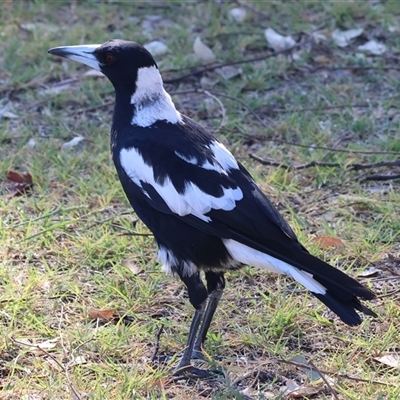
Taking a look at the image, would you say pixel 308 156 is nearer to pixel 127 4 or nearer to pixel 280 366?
pixel 280 366

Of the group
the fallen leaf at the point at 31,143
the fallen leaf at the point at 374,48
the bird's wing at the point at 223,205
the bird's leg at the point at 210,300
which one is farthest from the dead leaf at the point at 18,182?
the fallen leaf at the point at 374,48

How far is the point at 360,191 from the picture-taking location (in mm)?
A: 3559

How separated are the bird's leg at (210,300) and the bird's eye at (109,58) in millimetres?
795

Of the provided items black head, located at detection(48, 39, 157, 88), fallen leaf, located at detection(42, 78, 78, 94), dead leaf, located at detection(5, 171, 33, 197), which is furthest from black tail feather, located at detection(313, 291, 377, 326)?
fallen leaf, located at detection(42, 78, 78, 94)

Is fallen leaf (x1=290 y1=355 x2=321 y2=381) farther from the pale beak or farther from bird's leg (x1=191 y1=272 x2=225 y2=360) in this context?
the pale beak

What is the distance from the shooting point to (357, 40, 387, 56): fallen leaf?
4869 mm

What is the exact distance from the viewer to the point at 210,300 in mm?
2701

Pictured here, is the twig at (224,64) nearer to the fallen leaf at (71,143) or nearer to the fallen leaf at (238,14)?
the fallen leaf at (238,14)

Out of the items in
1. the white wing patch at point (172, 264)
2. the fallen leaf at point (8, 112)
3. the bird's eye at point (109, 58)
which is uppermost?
the bird's eye at point (109, 58)

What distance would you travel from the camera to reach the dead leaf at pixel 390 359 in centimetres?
248

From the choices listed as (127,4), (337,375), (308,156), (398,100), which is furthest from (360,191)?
(127,4)

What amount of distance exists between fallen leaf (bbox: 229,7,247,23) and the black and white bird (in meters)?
2.66

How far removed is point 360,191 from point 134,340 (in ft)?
4.48

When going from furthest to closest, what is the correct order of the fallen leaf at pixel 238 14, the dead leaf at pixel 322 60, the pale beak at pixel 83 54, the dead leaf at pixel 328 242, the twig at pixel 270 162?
the fallen leaf at pixel 238 14 < the dead leaf at pixel 322 60 < the twig at pixel 270 162 < the dead leaf at pixel 328 242 < the pale beak at pixel 83 54
